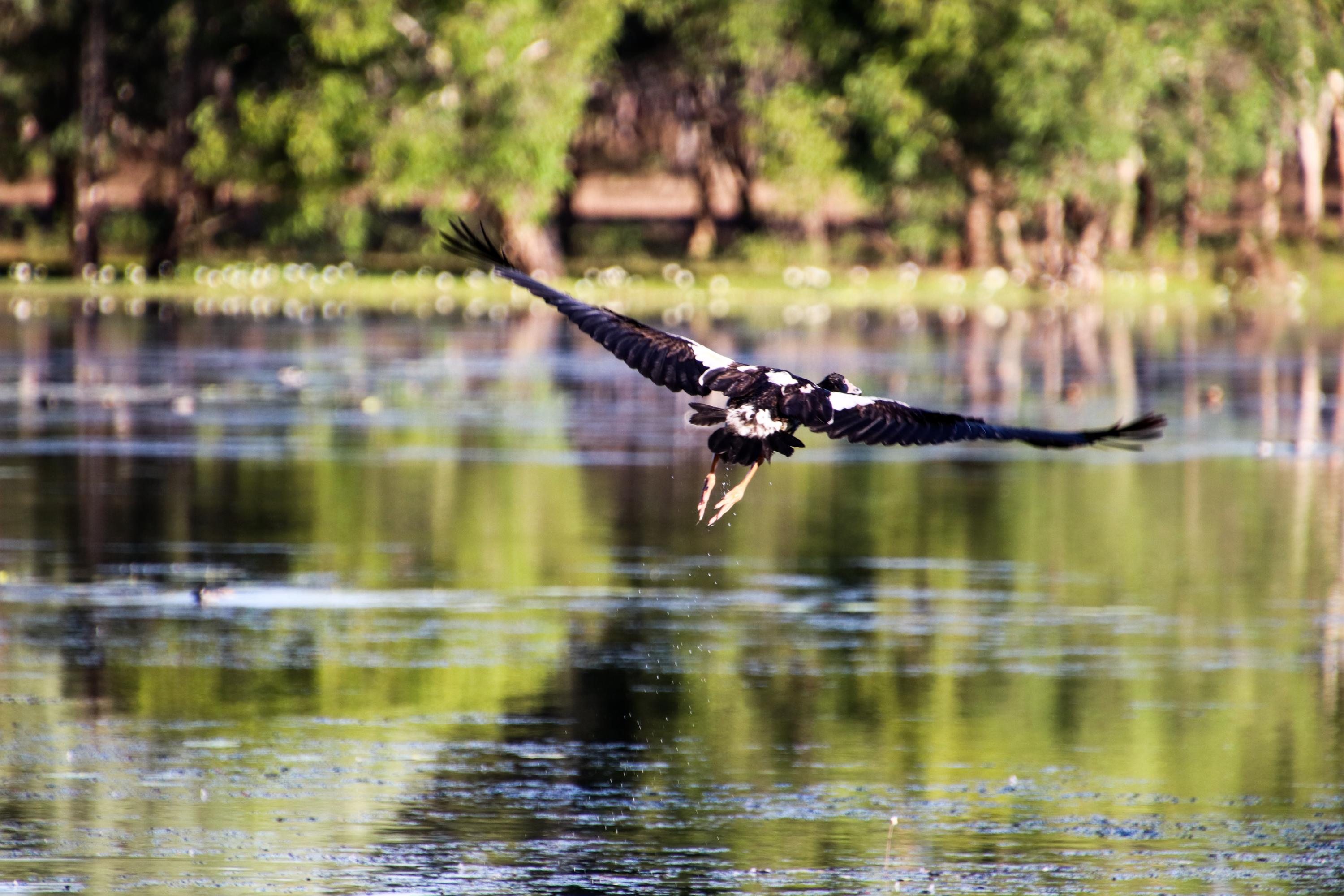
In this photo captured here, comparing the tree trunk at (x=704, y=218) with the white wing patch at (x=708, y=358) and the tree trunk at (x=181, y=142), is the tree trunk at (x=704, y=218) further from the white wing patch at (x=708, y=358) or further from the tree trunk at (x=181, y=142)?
the white wing patch at (x=708, y=358)

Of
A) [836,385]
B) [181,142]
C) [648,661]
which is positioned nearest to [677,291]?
[181,142]

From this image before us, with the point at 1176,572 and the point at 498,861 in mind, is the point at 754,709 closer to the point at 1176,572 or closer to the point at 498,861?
the point at 498,861

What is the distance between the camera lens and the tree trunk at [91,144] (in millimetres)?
45469

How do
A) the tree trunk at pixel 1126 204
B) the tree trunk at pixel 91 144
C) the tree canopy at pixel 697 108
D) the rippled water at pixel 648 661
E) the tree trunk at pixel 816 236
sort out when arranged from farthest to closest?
the tree trunk at pixel 816 236 → the tree trunk at pixel 1126 204 → the tree trunk at pixel 91 144 → the tree canopy at pixel 697 108 → the rippled water at pixel 648 661

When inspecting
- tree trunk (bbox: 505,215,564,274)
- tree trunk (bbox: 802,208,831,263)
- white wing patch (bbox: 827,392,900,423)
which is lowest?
white wing patch (bbox: 827,392,900,423)

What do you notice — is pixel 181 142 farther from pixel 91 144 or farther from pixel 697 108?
pixel 697 108

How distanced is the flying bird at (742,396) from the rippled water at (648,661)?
3.42 feet

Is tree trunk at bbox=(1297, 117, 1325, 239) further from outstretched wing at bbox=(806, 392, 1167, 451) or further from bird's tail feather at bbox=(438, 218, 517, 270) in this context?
outstretched wing at bbox=(806, 392, 1167, 451)

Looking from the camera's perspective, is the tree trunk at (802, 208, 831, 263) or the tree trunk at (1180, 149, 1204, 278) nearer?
the tree trunk at (1180, 149, 1204, 278)

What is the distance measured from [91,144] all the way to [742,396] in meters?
38.4

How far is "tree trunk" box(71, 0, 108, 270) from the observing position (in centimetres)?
4547

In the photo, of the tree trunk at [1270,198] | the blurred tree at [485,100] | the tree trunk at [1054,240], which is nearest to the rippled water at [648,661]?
the blurred tree at [485,100]

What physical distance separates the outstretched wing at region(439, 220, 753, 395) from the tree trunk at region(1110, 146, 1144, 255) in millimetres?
35695

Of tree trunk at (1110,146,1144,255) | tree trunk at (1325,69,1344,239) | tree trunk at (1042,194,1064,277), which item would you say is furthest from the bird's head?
tree trunk at (1325,69,1344,239)
